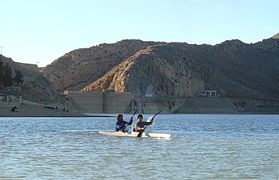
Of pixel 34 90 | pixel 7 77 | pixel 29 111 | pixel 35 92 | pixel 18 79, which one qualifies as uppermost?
pixel 7 77

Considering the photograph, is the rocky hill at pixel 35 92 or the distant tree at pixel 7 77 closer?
the rocky hill at pixel 35 92

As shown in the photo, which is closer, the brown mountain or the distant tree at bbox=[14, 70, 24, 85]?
the brown mountain

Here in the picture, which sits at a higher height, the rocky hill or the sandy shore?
the rocky hill

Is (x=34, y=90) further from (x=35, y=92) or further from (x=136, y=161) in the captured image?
(x=136, y=161)

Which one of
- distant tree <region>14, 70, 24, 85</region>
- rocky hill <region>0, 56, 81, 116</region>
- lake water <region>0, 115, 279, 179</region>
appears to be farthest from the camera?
distant tree <region>14, 70, 24, 85</region>

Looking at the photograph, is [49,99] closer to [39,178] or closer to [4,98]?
[4,98]

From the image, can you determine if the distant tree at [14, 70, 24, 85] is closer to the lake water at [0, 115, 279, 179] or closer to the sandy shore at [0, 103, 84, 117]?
the sandy shore at [0, 103, 84, 117]

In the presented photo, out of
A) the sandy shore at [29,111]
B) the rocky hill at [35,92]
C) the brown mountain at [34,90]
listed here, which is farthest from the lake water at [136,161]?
the brown mountain at [34,90]

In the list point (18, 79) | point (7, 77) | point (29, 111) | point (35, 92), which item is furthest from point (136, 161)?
point (35, 92)

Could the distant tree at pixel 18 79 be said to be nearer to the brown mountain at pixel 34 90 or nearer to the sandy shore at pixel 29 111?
the brown mountain at pixel 34 90

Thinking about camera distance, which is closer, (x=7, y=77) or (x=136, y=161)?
(x=136, y=161)

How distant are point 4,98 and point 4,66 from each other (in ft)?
67.1

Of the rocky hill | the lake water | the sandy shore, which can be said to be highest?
the rocky hill

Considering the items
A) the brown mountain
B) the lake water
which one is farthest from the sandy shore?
the lake water
